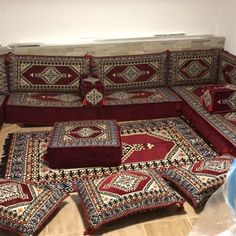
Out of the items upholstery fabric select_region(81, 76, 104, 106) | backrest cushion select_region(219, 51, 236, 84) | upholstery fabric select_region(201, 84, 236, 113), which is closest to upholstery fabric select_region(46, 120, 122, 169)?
upholstery fabric select_region(81, 76, 104, 106)

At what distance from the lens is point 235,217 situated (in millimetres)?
1711

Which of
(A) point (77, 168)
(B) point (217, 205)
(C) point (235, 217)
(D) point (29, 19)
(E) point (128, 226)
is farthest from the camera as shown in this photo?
(D) point (29, 19)

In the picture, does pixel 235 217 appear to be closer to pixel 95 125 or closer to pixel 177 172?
pixel 177 172

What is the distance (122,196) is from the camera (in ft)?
7.48

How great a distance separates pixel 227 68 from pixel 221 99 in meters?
0.87

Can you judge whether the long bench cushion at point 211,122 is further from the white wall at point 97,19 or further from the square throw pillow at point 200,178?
the white wall at point 97,19

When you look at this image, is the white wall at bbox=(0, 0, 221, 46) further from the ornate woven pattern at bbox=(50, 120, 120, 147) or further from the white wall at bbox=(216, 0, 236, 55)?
the ornate woven pattern at bbox=(50, 120, 120, 147)

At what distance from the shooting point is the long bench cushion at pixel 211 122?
321 centimetres

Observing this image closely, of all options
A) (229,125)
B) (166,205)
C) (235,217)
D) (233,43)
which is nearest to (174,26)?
(233,43)

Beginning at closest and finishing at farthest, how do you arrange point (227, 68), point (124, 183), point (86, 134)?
point (124, 183)
point (86, 134)
point (227, 68)

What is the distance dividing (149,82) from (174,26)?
2.89 ft

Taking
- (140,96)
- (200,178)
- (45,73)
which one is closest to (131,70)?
(140,96)

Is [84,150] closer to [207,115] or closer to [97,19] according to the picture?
[207,115]

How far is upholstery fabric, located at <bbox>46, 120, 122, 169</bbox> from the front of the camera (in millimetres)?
3039
